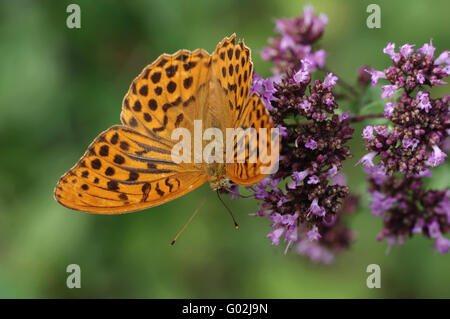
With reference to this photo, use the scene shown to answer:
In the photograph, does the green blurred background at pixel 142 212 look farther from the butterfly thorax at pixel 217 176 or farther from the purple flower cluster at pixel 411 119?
the butterfly thorax at pixel 217 176

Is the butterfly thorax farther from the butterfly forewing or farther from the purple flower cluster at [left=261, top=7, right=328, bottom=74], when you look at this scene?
the purple flower cluster at [left=261, top=7, right=328, bottom=74]

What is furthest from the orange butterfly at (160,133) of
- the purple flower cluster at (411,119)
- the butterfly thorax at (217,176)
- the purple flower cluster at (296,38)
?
the purple flower cluster at (296,38)

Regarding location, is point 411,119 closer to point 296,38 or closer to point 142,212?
point 296,38

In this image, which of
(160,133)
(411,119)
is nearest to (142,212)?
(160,133)

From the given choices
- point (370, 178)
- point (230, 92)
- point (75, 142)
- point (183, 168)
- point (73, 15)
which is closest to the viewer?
point (230, 92)

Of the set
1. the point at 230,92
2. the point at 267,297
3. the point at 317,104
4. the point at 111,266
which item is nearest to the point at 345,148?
the point at 317,104

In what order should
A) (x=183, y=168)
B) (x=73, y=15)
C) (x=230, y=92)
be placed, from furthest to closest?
(x=73, y=15), (x=183, y=168), (x=230, y=92)
